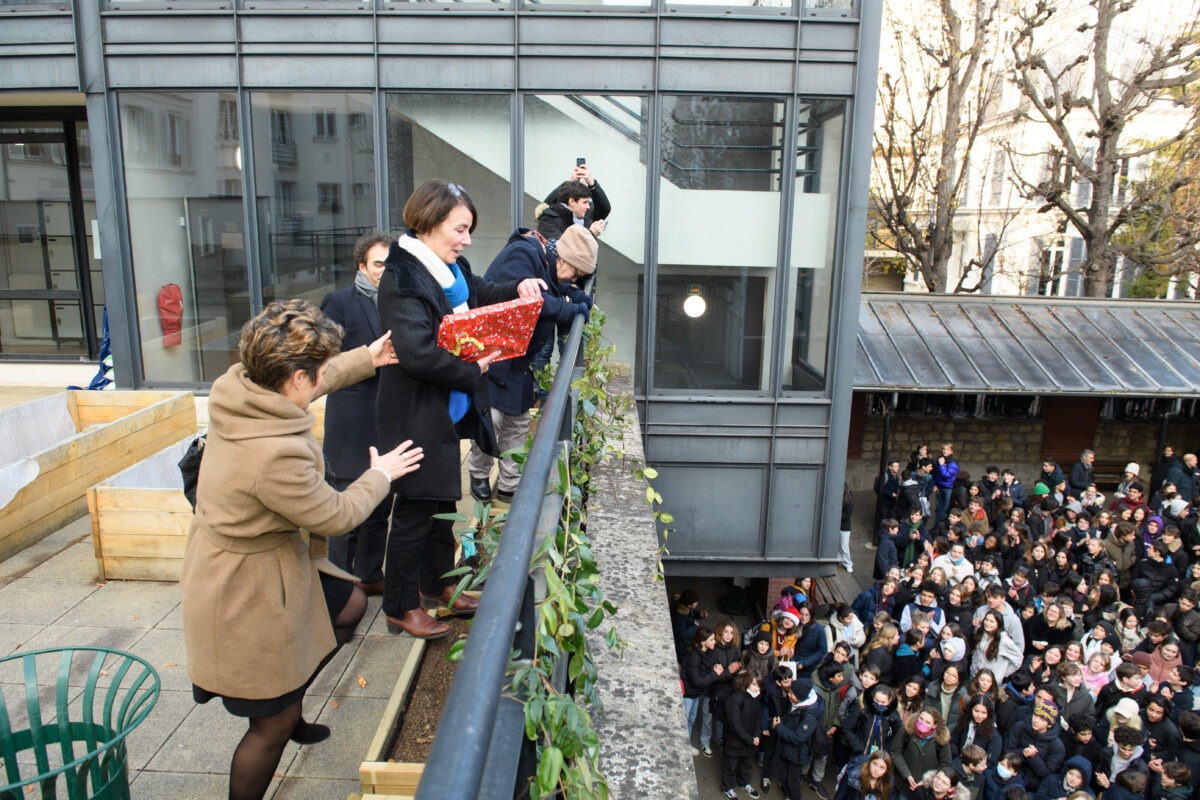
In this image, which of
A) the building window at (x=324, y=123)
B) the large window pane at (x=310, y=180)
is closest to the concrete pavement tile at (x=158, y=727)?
the large window pane at (x=310, y=180)

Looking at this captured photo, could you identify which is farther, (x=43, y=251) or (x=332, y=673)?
(x=43, y=251)

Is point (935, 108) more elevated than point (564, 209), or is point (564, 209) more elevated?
point (935, 108)

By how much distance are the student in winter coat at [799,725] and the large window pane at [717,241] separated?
→ 3140 mm

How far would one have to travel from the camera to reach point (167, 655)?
13.5ft

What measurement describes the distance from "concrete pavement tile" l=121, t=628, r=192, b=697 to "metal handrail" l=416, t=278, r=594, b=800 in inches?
117

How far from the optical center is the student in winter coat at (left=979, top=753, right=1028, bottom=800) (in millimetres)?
6992

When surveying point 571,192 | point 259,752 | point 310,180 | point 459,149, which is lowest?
point 259,752

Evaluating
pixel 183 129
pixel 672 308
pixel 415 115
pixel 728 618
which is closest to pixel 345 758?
pixel 672 308

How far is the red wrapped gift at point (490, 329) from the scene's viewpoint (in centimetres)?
306

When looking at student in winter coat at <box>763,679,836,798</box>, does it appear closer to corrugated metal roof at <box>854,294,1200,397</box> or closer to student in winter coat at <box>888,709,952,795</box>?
student in winter coat at <box>888,709,952,795</box>

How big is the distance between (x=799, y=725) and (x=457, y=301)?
267 inches

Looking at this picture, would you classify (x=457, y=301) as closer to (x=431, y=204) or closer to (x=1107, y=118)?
(x=431, y=204)

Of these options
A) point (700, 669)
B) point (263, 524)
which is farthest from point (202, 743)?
point (700, 669)

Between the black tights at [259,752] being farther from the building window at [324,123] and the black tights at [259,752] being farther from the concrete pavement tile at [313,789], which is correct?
the building window at [324,123]
